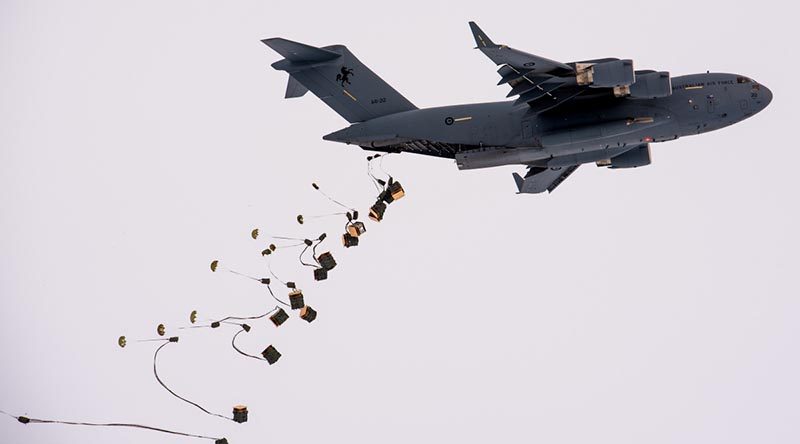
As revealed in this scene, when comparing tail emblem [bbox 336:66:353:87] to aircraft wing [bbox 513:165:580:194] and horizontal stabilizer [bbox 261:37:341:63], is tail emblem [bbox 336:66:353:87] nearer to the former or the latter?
horizontal stabilizer [bbox 261:37:341:63]

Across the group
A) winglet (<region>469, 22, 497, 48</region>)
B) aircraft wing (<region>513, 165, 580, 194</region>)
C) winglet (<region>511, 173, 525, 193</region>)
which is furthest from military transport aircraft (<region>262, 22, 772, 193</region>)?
winglet (<region>511, 173, 525, 193</region>)

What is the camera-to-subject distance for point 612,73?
65.6 feet

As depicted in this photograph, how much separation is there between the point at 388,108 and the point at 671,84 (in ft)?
19.5

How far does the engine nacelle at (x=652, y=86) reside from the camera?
20328mm

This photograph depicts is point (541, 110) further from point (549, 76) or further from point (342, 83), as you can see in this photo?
point (342, 83)

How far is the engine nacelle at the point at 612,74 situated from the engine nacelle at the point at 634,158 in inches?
126

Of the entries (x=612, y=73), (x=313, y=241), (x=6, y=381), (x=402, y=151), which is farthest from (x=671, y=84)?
(x=6, y=381)

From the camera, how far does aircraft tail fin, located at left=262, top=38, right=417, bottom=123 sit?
2280 cm

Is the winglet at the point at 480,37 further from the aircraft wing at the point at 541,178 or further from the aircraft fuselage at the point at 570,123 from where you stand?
the aircraft wing at the point at 541,178

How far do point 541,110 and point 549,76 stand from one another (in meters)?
0.81

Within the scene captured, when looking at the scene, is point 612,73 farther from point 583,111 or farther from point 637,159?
point 637,159

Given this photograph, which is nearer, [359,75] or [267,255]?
[267,255]

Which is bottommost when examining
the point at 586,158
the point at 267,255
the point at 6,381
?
the point at 6,381

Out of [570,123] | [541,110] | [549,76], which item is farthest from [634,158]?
[549,76]
